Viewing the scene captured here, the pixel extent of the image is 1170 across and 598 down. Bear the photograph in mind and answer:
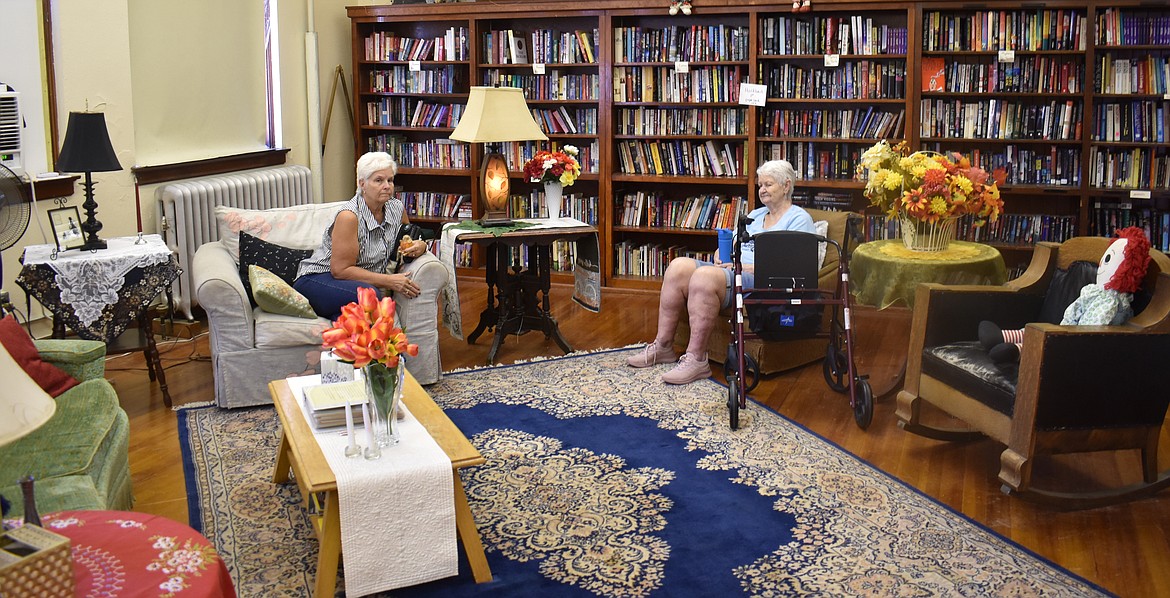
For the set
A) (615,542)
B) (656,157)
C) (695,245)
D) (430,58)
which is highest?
(430,58)

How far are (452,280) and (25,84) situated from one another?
7.53ft

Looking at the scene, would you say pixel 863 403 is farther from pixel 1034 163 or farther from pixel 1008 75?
pixel 1008 75

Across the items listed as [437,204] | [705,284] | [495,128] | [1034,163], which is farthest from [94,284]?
[1034,163]

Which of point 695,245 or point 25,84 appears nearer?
point 25,84

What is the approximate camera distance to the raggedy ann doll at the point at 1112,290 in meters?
3.71

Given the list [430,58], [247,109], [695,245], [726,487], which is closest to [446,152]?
[430,58]

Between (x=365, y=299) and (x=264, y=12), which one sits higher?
(x=264, y=12)

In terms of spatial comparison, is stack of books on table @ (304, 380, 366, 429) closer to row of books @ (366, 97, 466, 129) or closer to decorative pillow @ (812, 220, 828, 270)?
decorative pillow @ (812, 220, 828, 270)

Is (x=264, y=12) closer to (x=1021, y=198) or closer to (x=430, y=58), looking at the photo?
(x=430, y=58)

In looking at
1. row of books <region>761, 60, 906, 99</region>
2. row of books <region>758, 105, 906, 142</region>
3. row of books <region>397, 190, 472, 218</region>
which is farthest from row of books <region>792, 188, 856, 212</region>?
row of books <region>397, 190, 472, 218</region>

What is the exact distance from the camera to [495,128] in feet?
18.0

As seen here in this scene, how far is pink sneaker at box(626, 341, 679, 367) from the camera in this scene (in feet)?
17.7

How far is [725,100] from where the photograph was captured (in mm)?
6988

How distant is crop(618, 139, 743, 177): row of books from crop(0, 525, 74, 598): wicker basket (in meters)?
5.69
